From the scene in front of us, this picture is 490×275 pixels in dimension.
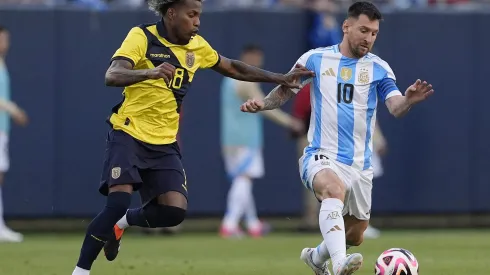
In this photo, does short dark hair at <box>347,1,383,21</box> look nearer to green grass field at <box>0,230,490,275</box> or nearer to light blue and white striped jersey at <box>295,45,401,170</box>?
light blue and white striped jersey at <box>295,45,401,170</box>

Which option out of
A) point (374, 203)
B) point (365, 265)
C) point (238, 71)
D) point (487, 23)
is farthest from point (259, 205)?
point (238, 71)

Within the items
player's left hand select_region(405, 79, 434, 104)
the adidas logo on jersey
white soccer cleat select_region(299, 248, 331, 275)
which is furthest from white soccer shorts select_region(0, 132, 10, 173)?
player's left hand select_region(405, 79, 434, 104)

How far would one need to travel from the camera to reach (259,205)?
19.0 meters

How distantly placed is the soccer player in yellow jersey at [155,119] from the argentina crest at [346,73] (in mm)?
281

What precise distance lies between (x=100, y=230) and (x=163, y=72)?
4.59 ft

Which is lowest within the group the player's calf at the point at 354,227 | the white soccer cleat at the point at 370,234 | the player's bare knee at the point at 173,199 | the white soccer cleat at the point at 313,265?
the white soccer cleat at the point at 370,234

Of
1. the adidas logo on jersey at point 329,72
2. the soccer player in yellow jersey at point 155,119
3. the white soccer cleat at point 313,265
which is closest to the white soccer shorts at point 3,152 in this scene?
the soccer player in yellow jersey at point 155,119

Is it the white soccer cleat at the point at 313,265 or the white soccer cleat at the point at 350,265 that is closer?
the white soccer cleat at the point at 350,265

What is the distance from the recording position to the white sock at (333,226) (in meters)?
9.33

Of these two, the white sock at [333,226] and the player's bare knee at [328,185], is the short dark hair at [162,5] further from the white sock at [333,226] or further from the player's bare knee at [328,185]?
the white sock at [333,226]

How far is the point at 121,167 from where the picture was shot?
9.66m

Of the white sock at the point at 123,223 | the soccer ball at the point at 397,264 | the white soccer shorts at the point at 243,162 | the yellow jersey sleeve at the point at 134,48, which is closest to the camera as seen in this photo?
the soccer ball at the point at 397,264

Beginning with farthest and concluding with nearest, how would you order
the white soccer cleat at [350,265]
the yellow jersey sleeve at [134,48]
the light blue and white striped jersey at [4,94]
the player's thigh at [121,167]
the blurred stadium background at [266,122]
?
1. the blurred stadium background at [266,122]
2. the light blue and white striped jersey at [4,94]
3. the player's thigh at [121,167]
4. the yellow jersey sleeve at [134,48]
5. the white soccer cleat at [350,265]

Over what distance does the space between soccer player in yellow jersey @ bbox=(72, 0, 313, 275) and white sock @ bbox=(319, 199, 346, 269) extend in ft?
4.14
